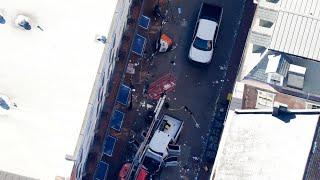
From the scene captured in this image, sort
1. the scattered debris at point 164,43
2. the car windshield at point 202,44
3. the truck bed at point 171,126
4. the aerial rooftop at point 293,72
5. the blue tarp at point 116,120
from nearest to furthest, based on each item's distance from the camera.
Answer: the aerial rooftop at point 293,72 < the truck bed at point 171,126 < the blue tarp at point 116,120 < the car windshield at point 202,44 < the scattered debris at point 164,43

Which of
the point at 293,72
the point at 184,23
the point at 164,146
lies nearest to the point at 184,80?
the point at 184,23

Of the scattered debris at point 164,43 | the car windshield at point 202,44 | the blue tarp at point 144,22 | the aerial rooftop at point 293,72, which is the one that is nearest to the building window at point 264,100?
the aerial rooftop at point 293,72

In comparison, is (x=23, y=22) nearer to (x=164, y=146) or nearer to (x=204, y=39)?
(x=164, y=146)

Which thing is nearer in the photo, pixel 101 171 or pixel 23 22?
pixel 23 22

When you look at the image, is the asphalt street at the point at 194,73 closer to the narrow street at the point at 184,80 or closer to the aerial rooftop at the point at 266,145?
the narrow street at the point at 184,80

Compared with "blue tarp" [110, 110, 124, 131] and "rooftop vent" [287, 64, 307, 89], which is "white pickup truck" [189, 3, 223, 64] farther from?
"rooftop vent" [287, 64, 307, 89]

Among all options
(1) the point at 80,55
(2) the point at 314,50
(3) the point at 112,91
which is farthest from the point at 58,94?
(2) the point at 314,50
